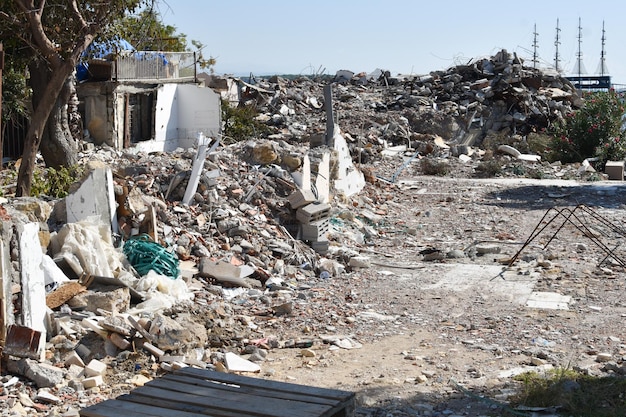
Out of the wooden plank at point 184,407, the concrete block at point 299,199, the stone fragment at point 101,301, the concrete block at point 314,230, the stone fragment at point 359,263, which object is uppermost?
the concrete block at point 299,199

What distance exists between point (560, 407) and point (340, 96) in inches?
1019

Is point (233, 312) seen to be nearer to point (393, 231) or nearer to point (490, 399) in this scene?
point (490, 399)

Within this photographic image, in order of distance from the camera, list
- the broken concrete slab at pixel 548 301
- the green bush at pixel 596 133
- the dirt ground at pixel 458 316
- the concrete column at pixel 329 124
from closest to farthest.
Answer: the dirt ground at pixel 458 316 → the broken concrete slab at pixel 548 301 → the concrete column at pixel 329 124 → the green bush at pixel 596 133

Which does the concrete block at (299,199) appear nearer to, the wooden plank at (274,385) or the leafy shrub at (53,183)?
the leafy shrub at (53,183)

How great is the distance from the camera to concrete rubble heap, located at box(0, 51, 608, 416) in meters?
5.90

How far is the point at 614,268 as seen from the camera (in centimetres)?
983

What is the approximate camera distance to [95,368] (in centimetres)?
583

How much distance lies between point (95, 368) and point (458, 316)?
3.69m

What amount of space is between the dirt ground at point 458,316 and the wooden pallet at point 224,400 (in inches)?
69.3

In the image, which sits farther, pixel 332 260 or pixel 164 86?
pixel 164 86

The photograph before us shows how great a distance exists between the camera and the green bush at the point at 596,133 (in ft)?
67.7

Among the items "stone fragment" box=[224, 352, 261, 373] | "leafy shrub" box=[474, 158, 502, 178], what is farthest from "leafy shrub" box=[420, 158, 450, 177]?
"stone fragment" box=[224, 352, 261, 373]

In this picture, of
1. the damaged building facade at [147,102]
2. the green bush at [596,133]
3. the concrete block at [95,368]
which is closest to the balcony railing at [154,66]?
the damaged building facade at [147,102]

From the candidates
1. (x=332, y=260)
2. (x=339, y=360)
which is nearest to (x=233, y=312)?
(x=339, y=360)
